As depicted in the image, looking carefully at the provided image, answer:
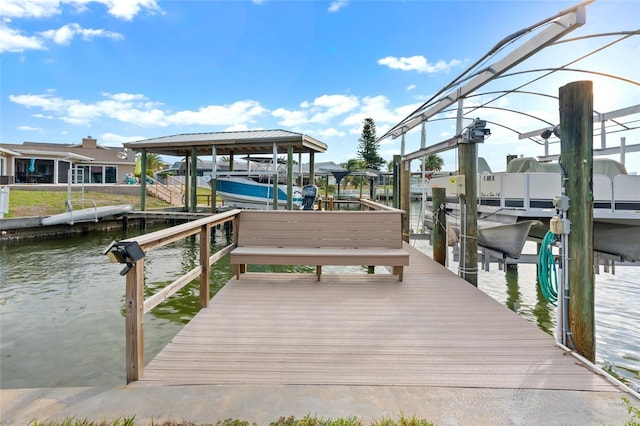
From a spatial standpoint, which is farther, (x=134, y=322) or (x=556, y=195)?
(x=556, y=195)

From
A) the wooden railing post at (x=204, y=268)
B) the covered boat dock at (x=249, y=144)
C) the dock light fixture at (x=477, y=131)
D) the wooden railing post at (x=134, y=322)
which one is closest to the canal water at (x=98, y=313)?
the wooden railing post at (x=204, y=268)

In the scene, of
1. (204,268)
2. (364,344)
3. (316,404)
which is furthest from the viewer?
(204,268)

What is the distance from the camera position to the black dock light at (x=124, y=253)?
1981mm

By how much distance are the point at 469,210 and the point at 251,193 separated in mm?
12287

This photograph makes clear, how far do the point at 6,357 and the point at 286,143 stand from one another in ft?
28.6

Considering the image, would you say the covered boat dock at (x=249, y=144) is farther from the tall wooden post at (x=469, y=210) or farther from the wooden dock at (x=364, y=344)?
the wooden dock at (x=364, y=344)

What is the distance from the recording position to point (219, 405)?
72.6 inches

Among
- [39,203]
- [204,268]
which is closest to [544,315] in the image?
[204,268]

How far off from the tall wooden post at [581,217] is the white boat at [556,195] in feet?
7.94

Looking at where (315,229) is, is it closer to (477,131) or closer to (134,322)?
(477,131)

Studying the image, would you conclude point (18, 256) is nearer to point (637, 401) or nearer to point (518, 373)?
point (518, 373)

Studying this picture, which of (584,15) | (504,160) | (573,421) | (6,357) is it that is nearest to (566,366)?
(573,421)

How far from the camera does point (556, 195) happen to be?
19.2ft

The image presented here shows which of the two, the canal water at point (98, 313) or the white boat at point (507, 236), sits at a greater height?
the white boat at point (507, 236)
